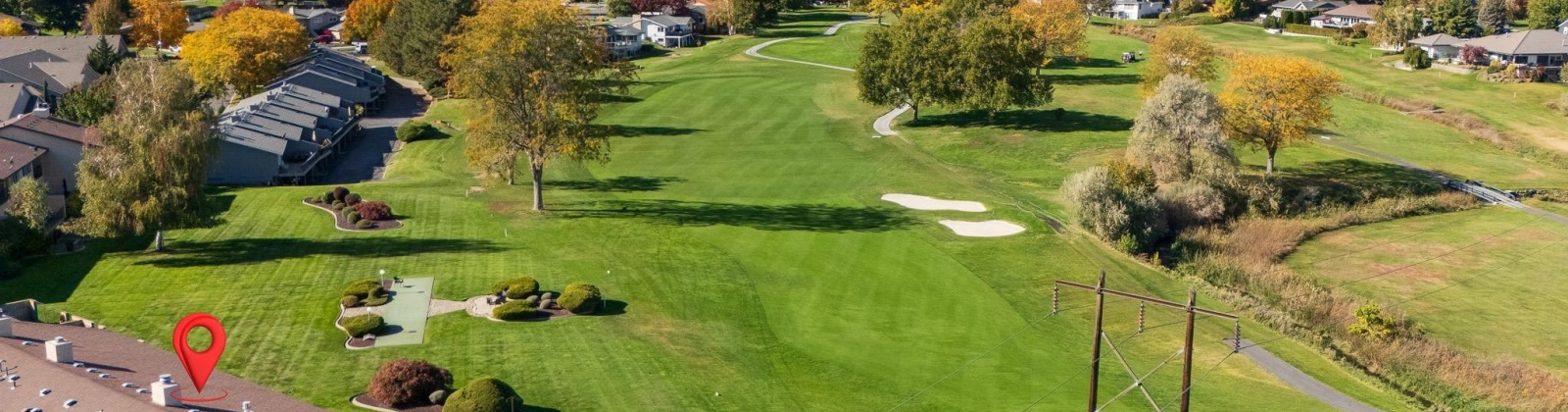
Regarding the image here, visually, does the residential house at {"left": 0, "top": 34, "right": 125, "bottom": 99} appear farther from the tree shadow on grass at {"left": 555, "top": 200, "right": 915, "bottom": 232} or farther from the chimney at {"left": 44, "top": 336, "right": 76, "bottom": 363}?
the chimney at {"left": 44, "top": 336, "right": 76, "bottom": 363}

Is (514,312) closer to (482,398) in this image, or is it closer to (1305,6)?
(482,398)

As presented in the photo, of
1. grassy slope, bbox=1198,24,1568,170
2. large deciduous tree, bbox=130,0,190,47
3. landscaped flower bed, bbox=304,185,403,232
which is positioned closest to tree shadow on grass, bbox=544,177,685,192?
landscaped flower bed, bbox=304,185,403,232

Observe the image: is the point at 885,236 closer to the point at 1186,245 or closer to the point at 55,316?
the point at 1186,245

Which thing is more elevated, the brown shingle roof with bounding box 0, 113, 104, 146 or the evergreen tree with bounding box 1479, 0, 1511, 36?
the evergreen tree with bounding box 1479, 0, 1511, 36

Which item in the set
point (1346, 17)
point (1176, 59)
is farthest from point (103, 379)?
point (1346, 17)

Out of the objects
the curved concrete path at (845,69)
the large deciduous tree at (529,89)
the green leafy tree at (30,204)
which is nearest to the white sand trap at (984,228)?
the large deciduous tree at (529,89)

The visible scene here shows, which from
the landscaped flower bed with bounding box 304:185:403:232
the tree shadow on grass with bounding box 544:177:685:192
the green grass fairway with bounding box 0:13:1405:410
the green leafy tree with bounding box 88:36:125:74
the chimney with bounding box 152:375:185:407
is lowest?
the green grass fairway with bounding box 0:13:1405:410
